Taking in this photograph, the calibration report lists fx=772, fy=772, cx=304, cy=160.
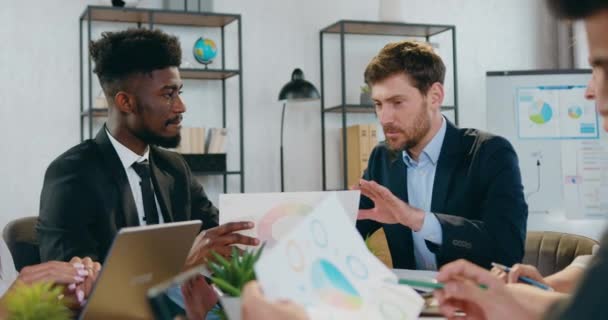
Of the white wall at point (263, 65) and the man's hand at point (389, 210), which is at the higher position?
the white wall at point (263, 65)

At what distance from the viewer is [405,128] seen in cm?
→ 278

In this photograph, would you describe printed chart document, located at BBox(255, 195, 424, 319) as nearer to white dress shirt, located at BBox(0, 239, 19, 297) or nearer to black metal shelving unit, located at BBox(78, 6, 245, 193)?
white dress shirt, located at BBox(0, 239, 19, 297)

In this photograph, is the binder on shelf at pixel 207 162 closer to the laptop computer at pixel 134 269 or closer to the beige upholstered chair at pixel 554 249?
the beige upholstered chair at pixel 554 249

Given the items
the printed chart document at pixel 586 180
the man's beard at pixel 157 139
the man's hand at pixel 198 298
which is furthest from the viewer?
the printed chart document at pixel 586 180

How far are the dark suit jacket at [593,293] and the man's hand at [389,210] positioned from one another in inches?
59.2

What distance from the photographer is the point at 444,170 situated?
2.61m

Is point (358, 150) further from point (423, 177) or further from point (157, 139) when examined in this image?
point (157, 139)

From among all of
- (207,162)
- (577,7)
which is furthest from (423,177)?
(207,162)

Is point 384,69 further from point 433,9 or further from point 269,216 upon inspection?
point 433,9

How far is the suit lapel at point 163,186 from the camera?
2.60 meters

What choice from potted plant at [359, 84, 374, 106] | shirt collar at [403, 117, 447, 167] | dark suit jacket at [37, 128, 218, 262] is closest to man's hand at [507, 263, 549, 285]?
shirt collar at [403, 117, 447, 167]

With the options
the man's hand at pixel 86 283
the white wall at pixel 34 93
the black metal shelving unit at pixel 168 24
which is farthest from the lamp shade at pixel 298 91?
the man's hand at pixel 86 283

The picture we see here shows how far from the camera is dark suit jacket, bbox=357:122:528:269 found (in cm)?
240

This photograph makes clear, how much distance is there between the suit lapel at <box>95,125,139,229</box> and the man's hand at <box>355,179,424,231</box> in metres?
A: 0.72
